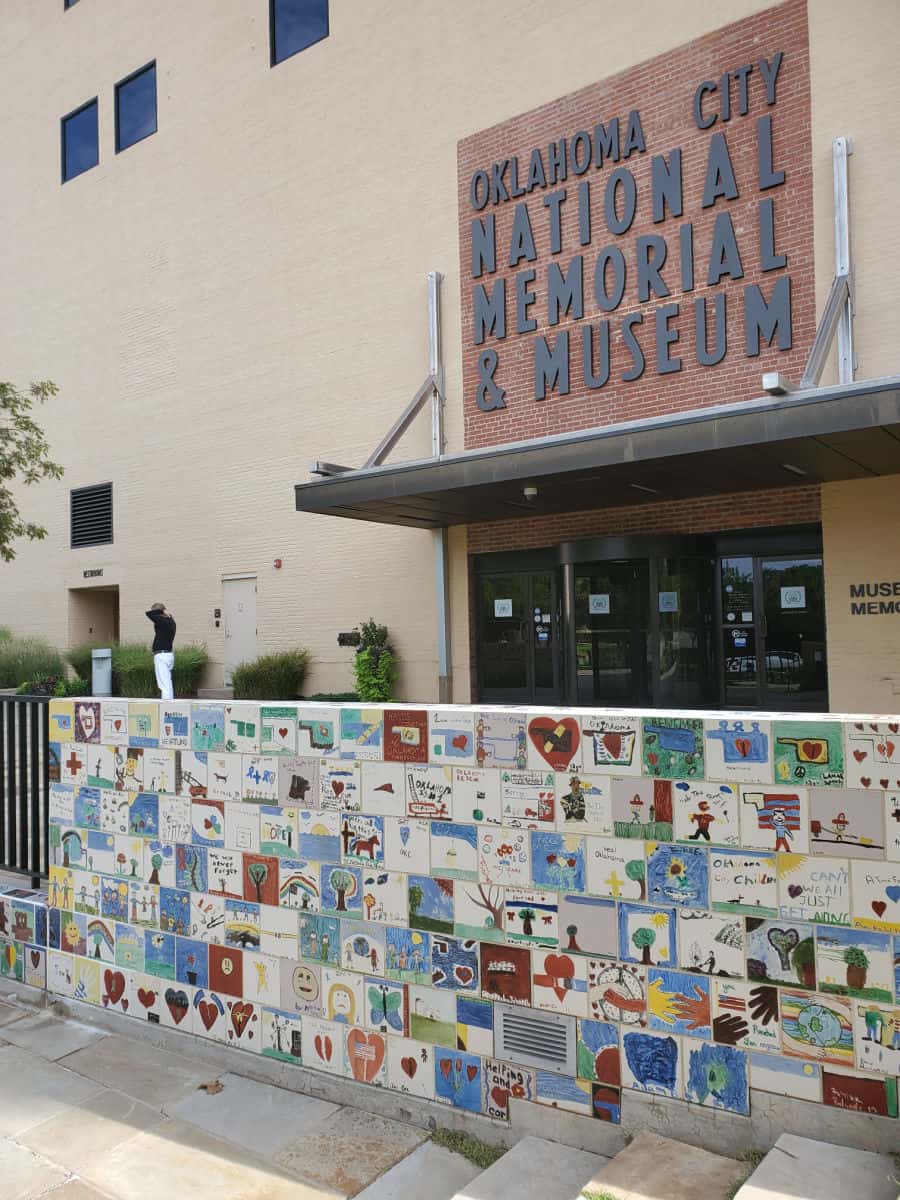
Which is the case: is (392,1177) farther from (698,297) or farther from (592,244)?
(592,244)

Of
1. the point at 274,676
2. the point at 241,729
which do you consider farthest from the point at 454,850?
the point at 274,676

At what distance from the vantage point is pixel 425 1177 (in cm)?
366

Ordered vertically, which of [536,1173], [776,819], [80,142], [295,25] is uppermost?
[80,142]

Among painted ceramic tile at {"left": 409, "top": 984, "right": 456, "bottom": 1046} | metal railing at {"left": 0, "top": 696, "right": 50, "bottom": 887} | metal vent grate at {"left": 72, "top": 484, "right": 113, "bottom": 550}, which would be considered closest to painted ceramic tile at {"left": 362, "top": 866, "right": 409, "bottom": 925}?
painted ceramic tile at {"left": 409, "top": 984, "right": 456, "bottom": 1046}

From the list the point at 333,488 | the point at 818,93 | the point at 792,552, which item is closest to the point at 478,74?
the point at 818,93

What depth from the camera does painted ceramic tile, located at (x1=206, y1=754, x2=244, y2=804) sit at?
15.5ft

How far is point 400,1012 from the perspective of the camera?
4168 millimetres

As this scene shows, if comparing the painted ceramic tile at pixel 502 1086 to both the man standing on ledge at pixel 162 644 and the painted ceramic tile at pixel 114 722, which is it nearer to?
the painted ceramic tile at pixel 114 722

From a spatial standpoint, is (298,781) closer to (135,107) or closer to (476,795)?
(476,795)

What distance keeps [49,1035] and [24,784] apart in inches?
60.4

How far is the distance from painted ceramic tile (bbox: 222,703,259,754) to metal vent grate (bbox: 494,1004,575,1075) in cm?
174

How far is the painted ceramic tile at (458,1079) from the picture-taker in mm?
3945

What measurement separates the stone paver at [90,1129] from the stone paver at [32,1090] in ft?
0.26

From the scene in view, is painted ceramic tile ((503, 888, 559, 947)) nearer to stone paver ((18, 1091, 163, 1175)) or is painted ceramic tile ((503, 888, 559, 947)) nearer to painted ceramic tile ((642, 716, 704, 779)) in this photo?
painted ceramic tile ((642, 716, 704, 779))
